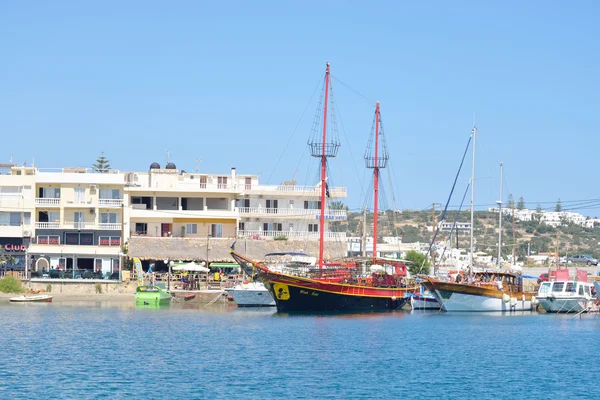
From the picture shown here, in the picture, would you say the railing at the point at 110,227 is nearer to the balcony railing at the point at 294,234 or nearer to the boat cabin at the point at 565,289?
the balcony railing at the point at 294,234

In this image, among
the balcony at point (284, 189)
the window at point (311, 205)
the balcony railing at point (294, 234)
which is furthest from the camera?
the window at point (311, 205)

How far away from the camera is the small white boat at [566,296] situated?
73812 mm

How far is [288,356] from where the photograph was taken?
4866 cm

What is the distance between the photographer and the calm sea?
40.4 meters

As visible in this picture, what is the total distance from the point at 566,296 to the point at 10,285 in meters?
43.9

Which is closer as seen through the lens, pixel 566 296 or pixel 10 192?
pixel 566 296

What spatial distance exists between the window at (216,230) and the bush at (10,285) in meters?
19.8

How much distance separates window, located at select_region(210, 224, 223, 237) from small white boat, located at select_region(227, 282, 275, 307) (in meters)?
17.3

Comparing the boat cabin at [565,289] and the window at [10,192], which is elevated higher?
the window at [10,192]

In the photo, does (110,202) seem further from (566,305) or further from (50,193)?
(566,305)

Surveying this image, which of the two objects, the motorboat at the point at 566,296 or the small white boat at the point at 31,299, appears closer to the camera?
the motorboat at the point at 566,296

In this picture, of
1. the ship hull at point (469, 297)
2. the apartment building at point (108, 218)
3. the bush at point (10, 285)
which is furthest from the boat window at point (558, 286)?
the bush at point (10, 285)

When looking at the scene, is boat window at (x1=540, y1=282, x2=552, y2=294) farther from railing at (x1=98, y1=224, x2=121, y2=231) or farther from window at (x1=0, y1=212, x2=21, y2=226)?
window at (x1=0, y1=212, x2=21, y2=226)

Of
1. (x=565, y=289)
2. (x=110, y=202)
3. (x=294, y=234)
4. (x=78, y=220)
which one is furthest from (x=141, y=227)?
(x=565, y=289)
